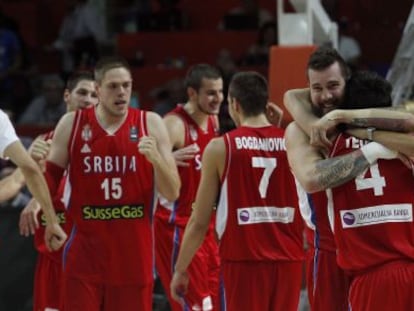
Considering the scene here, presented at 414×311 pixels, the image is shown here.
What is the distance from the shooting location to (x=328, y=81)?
6.21m

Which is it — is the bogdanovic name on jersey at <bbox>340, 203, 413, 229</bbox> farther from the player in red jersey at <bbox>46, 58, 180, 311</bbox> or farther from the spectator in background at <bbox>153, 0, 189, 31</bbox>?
the spectator in background at <bbox>153, 0, 189, 31</bbox>

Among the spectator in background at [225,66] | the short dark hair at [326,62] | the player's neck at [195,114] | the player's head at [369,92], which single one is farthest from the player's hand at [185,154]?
the spectator in background at [225,66]

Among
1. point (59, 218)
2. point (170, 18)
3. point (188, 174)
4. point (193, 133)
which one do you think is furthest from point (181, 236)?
point (170, 18)

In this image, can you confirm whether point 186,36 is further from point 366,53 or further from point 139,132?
point 139,132

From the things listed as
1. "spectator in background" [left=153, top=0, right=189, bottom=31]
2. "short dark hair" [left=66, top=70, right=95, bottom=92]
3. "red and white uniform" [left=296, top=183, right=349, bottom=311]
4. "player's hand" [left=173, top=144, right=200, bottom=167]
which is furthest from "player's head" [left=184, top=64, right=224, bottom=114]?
"spectator in background" [left=153, top=0, right=189, bottom=31]

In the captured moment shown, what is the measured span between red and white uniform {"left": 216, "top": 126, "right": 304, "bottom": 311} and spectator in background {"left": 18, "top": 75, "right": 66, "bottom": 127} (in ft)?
23.8

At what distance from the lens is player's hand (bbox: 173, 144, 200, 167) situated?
8.66 meters

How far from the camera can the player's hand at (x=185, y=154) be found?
866 centimetres

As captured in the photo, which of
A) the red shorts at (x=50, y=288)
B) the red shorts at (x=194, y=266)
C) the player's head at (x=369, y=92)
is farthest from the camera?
the red shorts at (x=194, y=266)

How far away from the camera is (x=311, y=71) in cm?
630

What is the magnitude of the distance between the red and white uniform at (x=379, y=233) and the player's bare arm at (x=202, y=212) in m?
1.33

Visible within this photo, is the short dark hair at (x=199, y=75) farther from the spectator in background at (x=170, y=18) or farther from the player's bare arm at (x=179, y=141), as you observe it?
the spectator in background at (x=170, y=18)

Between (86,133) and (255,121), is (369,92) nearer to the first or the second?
(255,121)

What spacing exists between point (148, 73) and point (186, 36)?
3.17 ft
